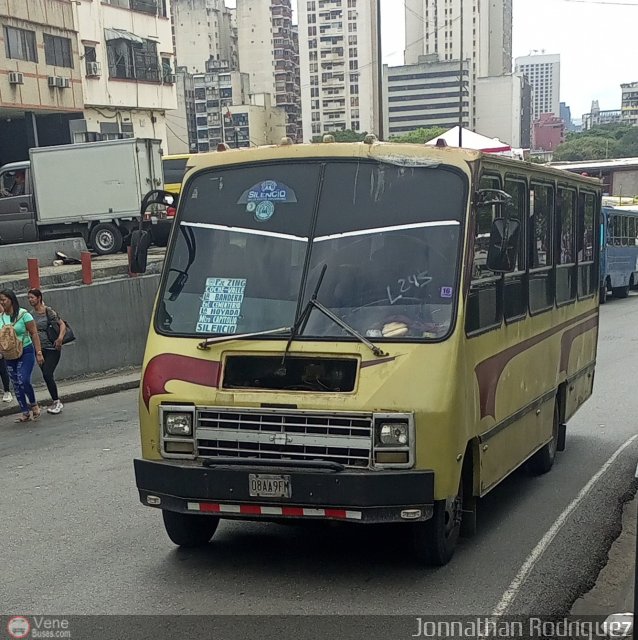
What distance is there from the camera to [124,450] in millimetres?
10148

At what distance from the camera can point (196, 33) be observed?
153m

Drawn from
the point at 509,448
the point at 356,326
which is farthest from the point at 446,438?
the point at 509,448

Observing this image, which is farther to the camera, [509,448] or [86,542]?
[509,448]

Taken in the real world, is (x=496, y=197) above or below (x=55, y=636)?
above

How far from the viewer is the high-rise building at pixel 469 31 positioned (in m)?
129

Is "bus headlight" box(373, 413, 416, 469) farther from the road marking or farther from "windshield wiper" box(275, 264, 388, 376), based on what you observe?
the road marking

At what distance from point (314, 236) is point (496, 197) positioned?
140 centimetres

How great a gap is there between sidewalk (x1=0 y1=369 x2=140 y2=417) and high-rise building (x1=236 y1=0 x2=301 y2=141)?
138m

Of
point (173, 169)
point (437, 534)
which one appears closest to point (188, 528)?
point (437, 534)

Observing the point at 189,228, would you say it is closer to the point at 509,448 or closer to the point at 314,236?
the point at 314,236

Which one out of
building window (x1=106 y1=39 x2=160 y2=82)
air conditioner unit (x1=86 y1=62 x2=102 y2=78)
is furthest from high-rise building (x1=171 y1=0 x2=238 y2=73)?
air conditioner unit (x1=86 y1=62 x2=102 y2=78)

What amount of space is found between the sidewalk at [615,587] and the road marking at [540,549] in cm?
37

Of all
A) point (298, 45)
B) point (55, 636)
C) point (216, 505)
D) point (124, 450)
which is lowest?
point (124, 450)

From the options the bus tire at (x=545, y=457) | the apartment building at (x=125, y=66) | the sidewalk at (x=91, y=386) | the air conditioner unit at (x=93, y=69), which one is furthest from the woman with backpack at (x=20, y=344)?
the air conditioner unit at (x=93, y=69)
